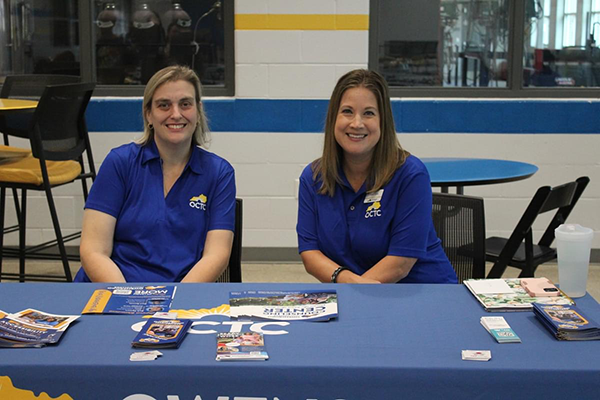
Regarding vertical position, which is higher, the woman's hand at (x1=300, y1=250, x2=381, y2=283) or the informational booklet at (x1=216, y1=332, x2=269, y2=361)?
the informational booklet at (x1=216, y1=332, x2=269, y2=361)

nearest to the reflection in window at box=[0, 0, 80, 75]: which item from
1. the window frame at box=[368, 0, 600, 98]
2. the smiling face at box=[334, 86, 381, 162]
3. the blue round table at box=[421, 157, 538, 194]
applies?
the window frame at box=[368, 0, 600, 98]

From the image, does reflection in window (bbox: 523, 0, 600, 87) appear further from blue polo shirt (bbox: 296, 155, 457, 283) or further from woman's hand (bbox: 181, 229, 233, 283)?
woman's hand (bbox: 181, 229, 233, 283)

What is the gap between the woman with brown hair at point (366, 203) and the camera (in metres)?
2.20

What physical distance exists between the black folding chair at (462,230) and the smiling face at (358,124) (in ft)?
1.42

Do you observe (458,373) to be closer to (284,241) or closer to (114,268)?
(114,268)

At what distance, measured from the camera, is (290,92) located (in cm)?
452

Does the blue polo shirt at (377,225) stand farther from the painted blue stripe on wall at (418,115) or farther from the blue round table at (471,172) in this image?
the painted blue stripe on wall at (418,115)

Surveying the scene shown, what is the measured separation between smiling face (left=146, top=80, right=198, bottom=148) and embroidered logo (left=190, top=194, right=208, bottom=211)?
18cm

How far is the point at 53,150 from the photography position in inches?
146

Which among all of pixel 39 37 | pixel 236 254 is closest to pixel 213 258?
pixel 236 254

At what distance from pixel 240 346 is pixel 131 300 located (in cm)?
41

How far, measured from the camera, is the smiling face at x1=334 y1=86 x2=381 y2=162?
2.24 metres

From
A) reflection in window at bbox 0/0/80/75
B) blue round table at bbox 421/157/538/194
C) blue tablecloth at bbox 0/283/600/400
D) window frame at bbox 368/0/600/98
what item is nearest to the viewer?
blue tablecloth at bbox 0/283/600/400

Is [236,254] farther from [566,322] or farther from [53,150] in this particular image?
[53,150]
